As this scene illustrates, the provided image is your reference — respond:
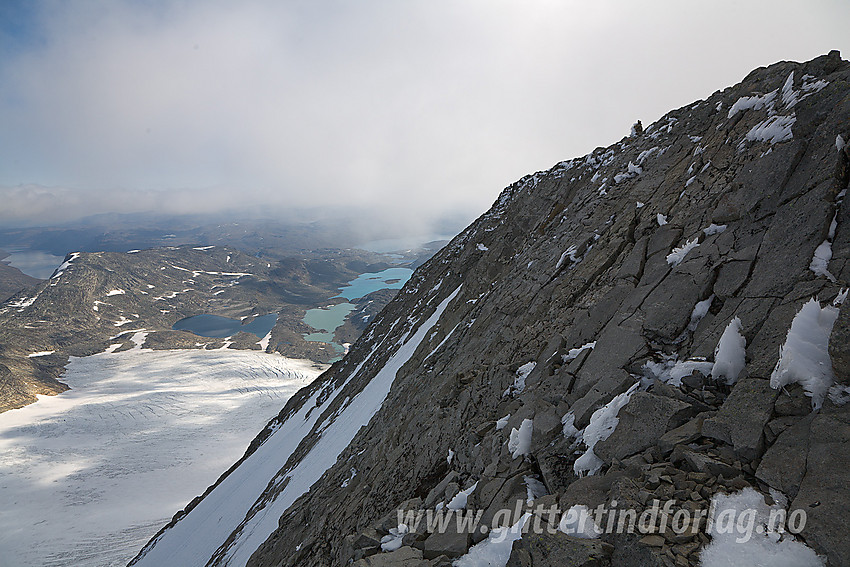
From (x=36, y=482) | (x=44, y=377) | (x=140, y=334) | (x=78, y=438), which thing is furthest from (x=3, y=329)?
(x=36, y=482)

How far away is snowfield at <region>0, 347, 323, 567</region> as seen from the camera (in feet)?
189

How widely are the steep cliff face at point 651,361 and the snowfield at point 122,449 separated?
60.7 m

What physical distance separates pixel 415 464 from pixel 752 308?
11035 millimetres

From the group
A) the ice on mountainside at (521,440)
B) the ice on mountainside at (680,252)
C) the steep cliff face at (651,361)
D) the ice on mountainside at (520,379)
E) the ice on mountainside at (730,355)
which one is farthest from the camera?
the ice on mountainside at (520,379)

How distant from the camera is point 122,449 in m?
82.6

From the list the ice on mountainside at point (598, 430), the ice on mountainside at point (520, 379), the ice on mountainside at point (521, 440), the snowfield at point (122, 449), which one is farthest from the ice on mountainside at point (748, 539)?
the snowfield at point (122, 449)

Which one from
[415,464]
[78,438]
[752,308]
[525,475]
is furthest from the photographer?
[78,438]

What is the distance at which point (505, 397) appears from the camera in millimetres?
11203

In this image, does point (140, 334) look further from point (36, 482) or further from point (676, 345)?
point (676, 345)

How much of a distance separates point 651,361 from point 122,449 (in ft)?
369

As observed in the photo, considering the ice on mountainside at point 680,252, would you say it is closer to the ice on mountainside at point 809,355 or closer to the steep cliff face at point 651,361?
the steep cliff face at point 651,361

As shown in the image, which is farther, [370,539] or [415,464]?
[415,464]

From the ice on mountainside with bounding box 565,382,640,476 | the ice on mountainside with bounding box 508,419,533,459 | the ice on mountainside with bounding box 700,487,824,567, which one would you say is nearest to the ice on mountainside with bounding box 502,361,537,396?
the ice on mountainside with bounding box 508,419,533,459

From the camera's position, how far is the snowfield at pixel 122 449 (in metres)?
57.7
